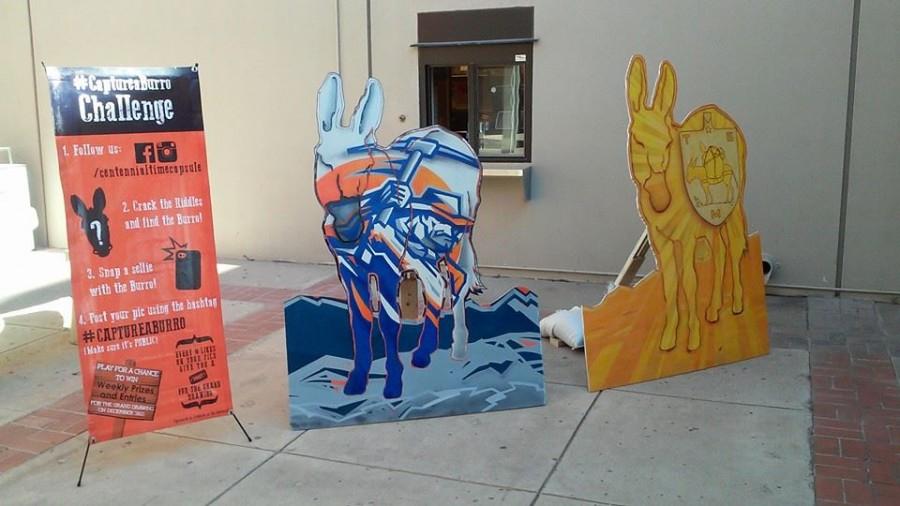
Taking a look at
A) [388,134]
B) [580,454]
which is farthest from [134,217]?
[388,134]

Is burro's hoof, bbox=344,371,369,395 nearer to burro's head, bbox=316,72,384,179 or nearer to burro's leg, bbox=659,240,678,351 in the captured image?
burro's head, bbox=316,72,384,179

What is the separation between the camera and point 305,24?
8.80 metres

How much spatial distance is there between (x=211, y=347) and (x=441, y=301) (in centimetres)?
130

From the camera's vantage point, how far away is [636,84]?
4.93 metres

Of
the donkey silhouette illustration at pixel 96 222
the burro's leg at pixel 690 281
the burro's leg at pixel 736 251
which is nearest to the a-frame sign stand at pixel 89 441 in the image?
the donkey silhouette illustration at pixel 96 222

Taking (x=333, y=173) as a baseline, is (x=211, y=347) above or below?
below

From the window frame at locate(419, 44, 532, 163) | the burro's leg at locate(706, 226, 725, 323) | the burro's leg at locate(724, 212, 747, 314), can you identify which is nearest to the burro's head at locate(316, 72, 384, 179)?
the burro's leg at locate(706, 226, 725, 323)

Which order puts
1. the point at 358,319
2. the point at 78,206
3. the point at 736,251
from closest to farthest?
the point at 78,206, the point at 358,319, the point at 736,251

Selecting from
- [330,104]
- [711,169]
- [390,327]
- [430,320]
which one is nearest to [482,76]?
[711,169]

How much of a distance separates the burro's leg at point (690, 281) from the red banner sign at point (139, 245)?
2966 millimetres

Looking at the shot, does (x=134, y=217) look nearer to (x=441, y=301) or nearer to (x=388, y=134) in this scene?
(x=441, y=301)

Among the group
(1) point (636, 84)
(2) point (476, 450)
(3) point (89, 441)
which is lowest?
(2) point (476, 450)

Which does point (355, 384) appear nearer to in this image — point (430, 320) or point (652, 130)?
point (430, 320)

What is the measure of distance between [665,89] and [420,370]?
234cm
